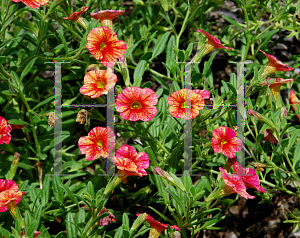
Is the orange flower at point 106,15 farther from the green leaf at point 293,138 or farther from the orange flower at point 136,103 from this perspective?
the green leaf at point 293,138

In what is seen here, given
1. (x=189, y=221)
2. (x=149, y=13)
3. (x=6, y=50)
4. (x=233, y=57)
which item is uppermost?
(x=149, y=13)

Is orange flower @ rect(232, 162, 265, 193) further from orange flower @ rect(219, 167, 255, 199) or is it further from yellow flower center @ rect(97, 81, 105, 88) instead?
yellow flower center @ rect(97, 81, 105, 88)

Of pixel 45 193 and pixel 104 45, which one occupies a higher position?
pixel 104 45

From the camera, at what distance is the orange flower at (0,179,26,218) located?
4.01 feet

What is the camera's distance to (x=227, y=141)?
132cm

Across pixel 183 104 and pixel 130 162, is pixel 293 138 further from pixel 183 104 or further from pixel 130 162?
pixel 130 162

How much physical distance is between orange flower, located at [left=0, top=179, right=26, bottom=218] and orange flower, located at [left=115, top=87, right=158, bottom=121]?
55cm

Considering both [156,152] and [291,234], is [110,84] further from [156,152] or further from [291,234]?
[291,234]

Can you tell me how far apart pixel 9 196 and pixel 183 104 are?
82 cm

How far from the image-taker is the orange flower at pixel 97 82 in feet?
4.09

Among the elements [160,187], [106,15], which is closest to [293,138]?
[160,187]

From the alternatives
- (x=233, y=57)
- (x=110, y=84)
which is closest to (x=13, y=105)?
(x=110, y=84)

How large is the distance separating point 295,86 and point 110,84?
4.24ft

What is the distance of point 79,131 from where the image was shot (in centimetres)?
193
